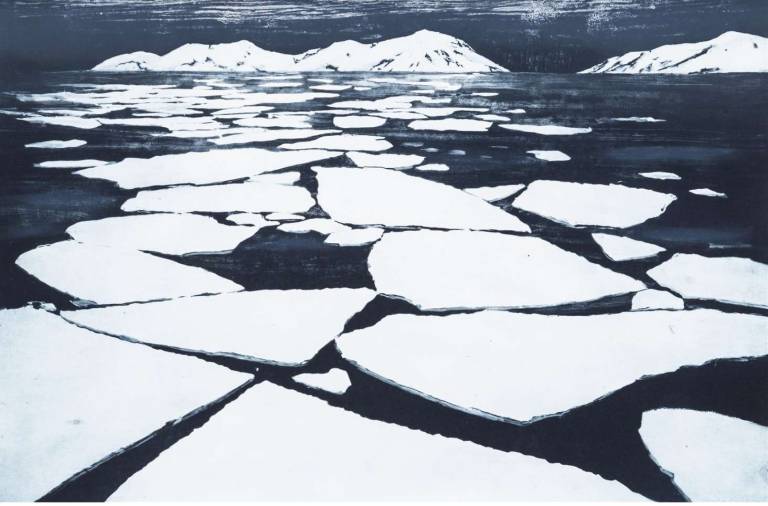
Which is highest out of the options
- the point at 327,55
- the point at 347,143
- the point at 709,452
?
the point at 327,55

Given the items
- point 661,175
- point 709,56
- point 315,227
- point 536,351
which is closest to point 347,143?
point 315,227

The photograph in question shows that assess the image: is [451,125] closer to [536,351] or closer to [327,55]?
[327,55]

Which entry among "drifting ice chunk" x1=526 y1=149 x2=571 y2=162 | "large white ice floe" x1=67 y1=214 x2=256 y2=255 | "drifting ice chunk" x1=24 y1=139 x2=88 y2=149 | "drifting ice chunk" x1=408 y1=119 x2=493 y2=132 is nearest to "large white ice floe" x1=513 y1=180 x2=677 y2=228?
"drifting ice chunk" x1=526 y1=149 x2=571 y2=162

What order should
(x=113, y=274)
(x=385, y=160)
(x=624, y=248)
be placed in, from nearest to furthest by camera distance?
(x=113, y=274)
(x=624, y=248)
(x=385, y=160)

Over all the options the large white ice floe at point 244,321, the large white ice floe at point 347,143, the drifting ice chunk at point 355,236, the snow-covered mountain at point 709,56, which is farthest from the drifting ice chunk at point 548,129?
the large white ice floe at point 244,321

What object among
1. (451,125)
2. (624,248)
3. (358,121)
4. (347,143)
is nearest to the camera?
(624,248)

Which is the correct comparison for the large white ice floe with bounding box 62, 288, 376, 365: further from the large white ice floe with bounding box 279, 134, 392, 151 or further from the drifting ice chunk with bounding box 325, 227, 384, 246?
the large white ice floe with bounding box 279, 134, 392, 151
